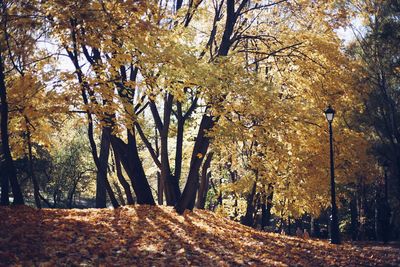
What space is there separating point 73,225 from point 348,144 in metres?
11.2

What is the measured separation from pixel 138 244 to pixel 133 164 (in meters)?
5.37

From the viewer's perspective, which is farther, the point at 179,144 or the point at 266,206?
the point at 266,206

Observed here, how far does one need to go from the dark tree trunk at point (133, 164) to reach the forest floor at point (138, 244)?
1254 mm

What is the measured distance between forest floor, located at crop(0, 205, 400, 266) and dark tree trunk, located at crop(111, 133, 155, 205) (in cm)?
125

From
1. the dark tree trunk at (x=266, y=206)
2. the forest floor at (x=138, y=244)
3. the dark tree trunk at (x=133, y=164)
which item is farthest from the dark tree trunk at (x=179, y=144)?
the dark tree trunk at (x=266, y=206)

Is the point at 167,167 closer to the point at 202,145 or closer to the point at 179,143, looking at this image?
the point at 179,143

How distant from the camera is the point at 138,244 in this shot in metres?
9.30

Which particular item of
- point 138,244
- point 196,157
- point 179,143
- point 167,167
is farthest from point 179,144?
point 138,244

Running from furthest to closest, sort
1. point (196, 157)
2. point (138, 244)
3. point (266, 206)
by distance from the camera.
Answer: point (266, 206) → point (196, 157) → point (138, 244)

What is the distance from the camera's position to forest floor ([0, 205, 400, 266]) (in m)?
7.80

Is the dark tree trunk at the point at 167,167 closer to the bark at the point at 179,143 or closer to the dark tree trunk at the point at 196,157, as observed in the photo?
the bark at the point at 179,143

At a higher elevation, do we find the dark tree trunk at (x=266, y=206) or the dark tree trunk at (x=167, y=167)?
the dark tree trunk at (x=167, y=167)

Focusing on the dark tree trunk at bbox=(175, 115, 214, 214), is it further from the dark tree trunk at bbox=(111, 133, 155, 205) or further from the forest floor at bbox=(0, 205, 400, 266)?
the dark tree trunk at bbox=(111, 133, 155, 205)

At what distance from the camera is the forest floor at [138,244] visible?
780 cm
